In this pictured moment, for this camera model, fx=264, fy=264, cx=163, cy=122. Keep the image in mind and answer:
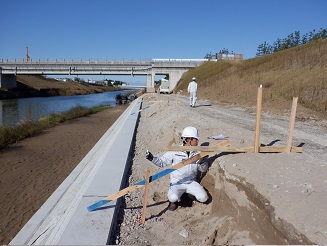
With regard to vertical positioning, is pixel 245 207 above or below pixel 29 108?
above

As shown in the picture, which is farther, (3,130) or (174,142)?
(3,130)

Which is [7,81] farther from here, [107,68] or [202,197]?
[202,197]

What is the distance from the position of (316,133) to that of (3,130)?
1339 centimetres

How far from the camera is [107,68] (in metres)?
49.4

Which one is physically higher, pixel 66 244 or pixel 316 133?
pixel 316 133

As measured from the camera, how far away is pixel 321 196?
3.41m

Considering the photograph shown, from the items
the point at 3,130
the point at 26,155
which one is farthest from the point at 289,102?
the point at 3,130

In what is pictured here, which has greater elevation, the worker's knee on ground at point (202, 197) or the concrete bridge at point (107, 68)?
the concrete bridge at point (107, 68)

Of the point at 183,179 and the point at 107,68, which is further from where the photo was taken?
the point at 107,68

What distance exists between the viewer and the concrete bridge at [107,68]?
47.4 m

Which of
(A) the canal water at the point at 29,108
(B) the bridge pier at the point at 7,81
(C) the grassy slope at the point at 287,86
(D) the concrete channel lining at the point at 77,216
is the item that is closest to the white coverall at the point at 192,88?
(C) the grassy slope at the point at 287,86

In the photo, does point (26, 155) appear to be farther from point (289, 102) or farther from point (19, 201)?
point (289, 102)

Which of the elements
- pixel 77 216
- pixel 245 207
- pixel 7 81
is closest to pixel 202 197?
pixel 245 207

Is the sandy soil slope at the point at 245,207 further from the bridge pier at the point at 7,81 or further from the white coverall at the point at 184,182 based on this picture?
the bridge pier at the point at 7,81
